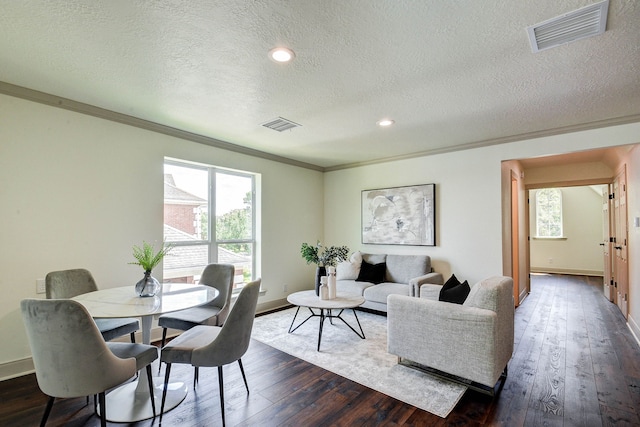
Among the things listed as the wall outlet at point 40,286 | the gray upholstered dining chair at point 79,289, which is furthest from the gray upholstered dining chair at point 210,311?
the wall outlet at point 40,286

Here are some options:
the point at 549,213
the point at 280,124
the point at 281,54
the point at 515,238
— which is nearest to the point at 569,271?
the point at 549,213

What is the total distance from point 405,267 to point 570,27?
338 centimetres

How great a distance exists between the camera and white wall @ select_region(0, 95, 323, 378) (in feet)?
8.59

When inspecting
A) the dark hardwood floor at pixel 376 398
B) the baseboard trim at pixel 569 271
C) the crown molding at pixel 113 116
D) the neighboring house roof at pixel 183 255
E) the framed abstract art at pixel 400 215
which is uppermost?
the crown molding at pixel 113 116

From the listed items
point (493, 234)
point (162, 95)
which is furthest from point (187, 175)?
point (493, 234)

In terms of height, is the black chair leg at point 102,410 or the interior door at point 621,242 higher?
the interior door at point 621,242

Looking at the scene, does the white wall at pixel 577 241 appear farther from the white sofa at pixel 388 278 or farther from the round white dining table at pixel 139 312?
the round white dining table at pixel 139 312

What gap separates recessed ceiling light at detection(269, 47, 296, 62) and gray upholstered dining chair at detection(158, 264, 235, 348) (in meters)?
2.06

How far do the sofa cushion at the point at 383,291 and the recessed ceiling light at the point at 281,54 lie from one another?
3.17 m

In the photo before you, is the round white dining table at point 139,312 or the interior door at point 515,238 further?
the interior door at point 515,238

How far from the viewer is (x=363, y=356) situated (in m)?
3.04

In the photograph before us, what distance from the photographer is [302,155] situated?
16.4 feet

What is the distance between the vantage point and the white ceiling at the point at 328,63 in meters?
1.69

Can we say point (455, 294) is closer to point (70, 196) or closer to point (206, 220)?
point (206, 220)
